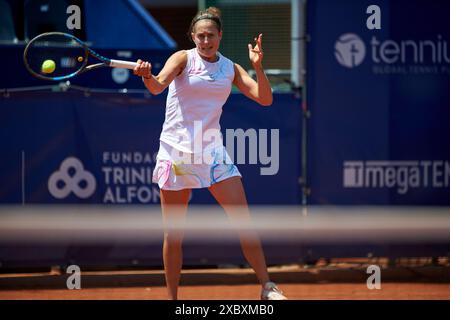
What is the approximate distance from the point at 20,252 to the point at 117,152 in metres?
1.08

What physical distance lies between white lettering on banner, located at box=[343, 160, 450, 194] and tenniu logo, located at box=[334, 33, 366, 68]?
0.79m

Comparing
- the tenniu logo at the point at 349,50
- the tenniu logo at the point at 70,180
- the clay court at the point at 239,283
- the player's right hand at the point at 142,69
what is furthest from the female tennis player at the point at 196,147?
the tenniu logo at the point at 349,50

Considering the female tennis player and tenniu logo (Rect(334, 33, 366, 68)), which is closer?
the female tennis player

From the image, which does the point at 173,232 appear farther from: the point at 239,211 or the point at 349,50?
the point at 349,50

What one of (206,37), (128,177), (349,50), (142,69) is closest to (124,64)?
(142,69)

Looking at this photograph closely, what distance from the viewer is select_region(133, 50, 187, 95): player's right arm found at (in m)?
4.84

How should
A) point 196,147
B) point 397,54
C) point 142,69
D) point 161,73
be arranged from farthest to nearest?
point 397,54, point 196,147, point 161,73, point 142,69

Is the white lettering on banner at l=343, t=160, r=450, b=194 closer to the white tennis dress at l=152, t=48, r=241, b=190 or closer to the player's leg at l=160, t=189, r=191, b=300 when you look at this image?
the white tennis dress at l=152, t=48, r=241, b=190

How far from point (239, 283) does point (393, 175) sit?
148 centimetres

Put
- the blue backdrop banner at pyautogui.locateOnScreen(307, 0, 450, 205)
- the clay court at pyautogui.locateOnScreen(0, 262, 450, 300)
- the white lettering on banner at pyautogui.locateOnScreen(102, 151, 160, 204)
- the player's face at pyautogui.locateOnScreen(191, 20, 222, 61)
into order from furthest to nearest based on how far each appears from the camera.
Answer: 1. the blue backdrop banner at pyautogui.locateOnScreen(307, 0, 450, 205)
2. the white lettering on banner at pyautogui.locateOnScreen(102, 151, 160, 204)
3. the clay court at pyautogui.locateOnScreen(0, 262, 450, 300)
4. the player's face at pyautogui.locateOnScreen(191, 20, 222, 61)

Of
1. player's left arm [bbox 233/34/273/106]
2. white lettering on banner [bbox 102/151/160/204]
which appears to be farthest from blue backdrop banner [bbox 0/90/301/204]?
player's left arm [bbox 233/34/273/106]

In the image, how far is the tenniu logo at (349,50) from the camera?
24.2ft

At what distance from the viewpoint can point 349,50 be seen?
7.39 m
